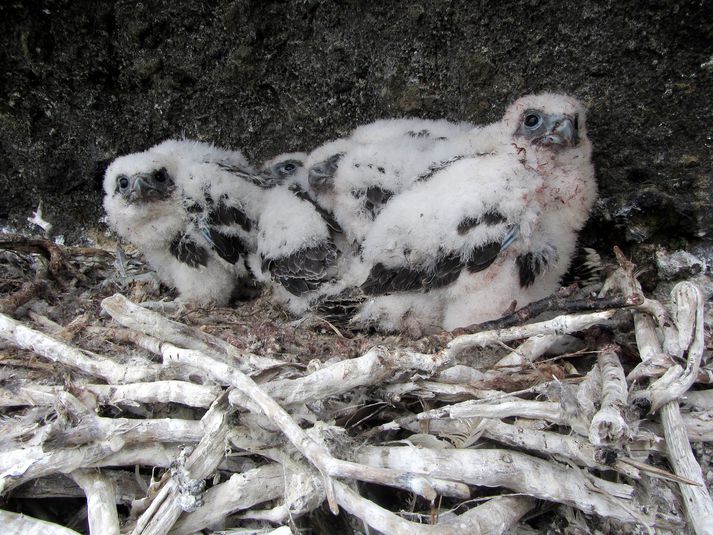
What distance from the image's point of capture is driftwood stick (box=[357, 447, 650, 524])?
1447 millimetres

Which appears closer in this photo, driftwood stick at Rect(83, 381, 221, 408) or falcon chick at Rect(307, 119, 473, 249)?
driftwood stick at Rect(83, 381, 221, 408)

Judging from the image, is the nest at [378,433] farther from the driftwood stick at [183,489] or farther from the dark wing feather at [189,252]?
the dark wing feather at [189,252]

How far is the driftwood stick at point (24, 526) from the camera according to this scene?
1502 mm

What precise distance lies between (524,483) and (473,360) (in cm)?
57

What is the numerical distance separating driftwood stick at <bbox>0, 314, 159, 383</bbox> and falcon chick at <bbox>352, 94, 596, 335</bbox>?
907 millimetres

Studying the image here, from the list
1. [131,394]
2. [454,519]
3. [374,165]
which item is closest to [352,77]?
[374,165]

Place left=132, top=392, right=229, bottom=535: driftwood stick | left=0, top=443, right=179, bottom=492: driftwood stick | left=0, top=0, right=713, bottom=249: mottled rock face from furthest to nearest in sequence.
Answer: left=0, top=0, right=713, bottom=249: mottled rock face → left=0, top=443, right=179, bottom=492: driftwood stick → left=132, top=392, right=229, bottom=535: driftwood stick

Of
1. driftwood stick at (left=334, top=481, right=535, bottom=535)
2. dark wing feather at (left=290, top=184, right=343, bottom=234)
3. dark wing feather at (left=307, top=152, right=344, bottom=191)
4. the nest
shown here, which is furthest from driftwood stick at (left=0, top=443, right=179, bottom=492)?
dark wing feather at (left=307, top=152, right=344, bottom=191)

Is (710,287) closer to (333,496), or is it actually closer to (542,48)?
(542,48)

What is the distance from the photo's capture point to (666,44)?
6.77ft

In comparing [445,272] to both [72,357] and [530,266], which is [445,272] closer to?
[530,266]

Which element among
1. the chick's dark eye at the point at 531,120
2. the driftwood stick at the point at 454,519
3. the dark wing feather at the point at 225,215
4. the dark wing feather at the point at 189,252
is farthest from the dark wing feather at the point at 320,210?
the driftwood stick at the point at 454,519

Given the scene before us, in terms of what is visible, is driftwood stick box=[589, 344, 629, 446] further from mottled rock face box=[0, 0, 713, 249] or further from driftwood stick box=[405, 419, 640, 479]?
mottled rock face box=[0, 0, 713, 249]

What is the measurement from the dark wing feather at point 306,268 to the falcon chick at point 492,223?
0.25 meters
